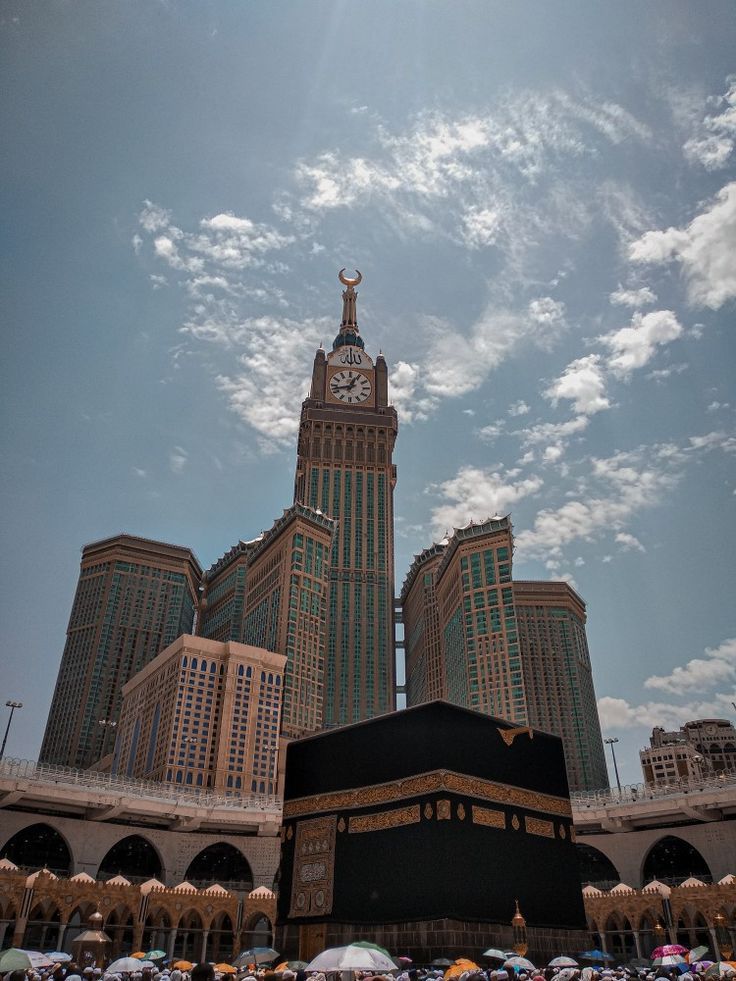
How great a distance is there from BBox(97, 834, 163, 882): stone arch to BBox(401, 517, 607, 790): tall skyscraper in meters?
44.4

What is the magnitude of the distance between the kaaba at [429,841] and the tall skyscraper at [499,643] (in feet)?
185

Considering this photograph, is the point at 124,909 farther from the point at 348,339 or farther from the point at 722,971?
the point at 348,339

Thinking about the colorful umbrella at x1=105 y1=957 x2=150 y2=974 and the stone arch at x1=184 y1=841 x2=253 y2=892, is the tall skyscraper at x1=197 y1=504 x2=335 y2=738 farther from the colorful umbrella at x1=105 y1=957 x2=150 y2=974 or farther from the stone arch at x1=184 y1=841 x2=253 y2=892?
the colorful umbrella at x1=105 y1=957 x2=150 y2=974

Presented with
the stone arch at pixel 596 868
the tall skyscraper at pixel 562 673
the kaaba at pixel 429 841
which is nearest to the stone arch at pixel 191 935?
the kaaba at pixel 429 841

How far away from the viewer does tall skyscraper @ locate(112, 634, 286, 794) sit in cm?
6862

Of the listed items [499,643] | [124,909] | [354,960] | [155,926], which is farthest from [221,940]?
[499,643]

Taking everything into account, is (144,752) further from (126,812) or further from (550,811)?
(550,811)

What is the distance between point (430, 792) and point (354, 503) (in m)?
90.8

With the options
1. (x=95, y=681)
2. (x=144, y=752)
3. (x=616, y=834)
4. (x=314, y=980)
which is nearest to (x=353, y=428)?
(x=95, y=681)

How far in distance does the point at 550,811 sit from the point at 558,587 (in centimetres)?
9275

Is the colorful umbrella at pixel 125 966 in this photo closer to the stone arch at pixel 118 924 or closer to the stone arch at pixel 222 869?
the stone arch at pixel 118 924

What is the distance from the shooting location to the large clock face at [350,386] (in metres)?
119

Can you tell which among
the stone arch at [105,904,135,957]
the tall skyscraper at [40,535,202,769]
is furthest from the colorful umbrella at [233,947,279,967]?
the tall skyscraper at [40,535,202,769]

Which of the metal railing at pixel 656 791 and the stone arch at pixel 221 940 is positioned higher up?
the metal railing at pixel 656 791
